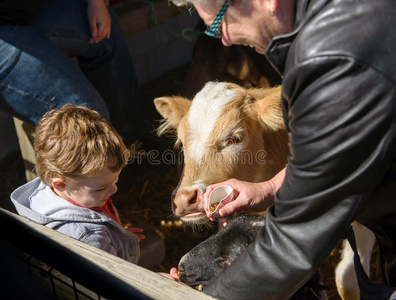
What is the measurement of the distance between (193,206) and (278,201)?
127cm

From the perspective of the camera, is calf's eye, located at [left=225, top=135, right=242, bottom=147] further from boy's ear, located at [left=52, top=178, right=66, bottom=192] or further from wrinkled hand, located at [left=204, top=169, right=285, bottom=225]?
boy's ear, located at [left=52, top=178, right=66, bottom=192]

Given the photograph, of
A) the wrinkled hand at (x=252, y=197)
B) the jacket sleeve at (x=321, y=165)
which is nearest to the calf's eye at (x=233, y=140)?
the wrinkled hand at (x=252, y=197)

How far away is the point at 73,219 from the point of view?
2.30 meters

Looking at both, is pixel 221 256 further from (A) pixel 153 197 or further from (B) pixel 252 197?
(A) pixel 153 197

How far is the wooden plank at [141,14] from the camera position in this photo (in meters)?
4.52

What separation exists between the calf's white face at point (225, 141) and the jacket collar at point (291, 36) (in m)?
1.38

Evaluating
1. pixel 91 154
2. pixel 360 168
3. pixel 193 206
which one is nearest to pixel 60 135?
pixel 91 154

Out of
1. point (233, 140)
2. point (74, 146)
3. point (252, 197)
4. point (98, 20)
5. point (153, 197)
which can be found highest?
point (98, 20)

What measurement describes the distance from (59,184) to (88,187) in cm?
14

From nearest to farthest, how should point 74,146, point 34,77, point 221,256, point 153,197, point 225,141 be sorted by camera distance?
1. point 221,256
2. point 74,146
3. point 34,77
4. point 225,141
5. point 153,197

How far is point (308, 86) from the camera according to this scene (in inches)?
58.8

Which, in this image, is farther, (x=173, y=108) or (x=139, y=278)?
(x=173, y=108)

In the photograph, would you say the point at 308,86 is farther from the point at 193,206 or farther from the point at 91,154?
the point at 193,206

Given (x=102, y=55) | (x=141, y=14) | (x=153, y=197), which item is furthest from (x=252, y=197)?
(x=141, y=14)
